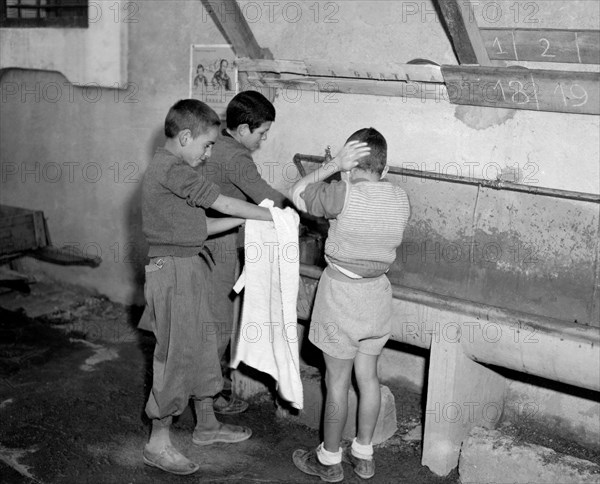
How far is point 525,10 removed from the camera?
4238 mm

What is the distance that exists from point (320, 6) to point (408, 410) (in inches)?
105

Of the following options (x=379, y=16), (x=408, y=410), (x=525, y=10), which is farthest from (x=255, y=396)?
(x=525, y=10)

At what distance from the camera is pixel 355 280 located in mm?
3820

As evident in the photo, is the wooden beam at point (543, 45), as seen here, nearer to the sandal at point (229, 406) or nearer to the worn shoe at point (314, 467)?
the worn shoe at point (314, 467)

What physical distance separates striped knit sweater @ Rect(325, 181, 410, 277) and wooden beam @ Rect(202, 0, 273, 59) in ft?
5.74

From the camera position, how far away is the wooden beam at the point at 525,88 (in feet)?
12.8

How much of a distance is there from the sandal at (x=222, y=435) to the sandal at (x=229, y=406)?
0.31m

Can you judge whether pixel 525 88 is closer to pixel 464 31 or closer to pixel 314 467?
pixel 464 31

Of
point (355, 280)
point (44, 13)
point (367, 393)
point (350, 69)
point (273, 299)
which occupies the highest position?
point (44, 13)

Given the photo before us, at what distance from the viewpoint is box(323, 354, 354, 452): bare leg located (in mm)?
3932

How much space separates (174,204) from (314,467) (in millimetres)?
1568

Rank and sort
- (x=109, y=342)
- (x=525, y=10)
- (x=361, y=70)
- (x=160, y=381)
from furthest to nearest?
(x=109, y=342) < (x=361, y=70) < (x=525, y=10) < (x=160, y=381)

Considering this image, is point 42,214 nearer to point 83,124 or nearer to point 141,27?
point 83,124

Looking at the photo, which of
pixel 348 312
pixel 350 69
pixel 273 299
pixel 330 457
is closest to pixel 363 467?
pixel 330 457
